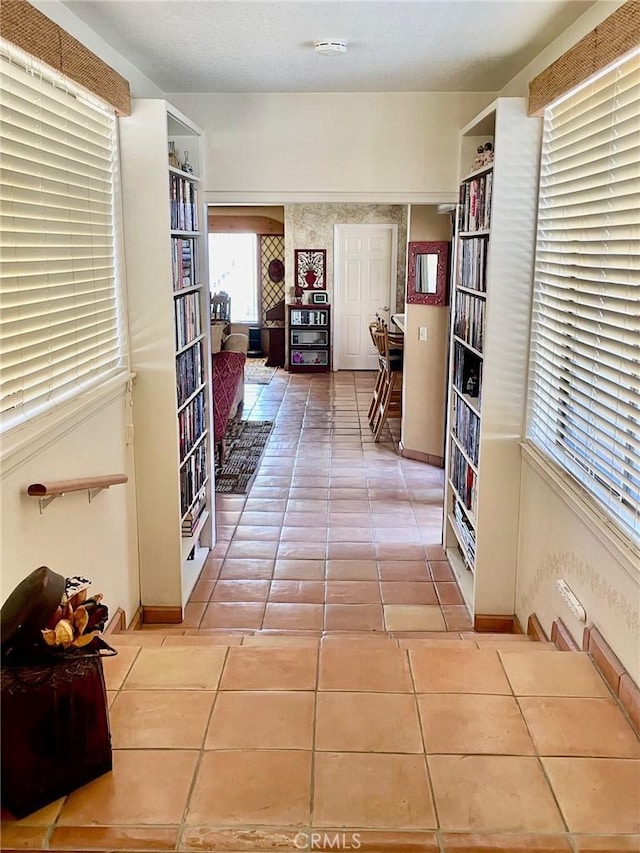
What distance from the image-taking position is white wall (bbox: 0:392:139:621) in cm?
215

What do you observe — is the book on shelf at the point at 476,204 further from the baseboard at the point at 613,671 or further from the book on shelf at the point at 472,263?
the baseboard at the point at 613,671

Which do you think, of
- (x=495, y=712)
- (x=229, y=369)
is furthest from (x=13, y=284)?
(x=229, y=369)

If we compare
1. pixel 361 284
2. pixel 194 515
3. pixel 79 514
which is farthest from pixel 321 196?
pixel 361 284

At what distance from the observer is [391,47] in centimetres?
311

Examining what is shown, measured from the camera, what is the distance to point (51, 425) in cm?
233

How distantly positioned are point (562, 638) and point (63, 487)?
1.83 meters

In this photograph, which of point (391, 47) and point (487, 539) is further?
point (487, 539)

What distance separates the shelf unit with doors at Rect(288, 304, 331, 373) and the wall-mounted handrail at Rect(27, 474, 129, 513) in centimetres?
780

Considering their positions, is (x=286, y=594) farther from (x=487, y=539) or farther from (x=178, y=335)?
(x=178, y=335)

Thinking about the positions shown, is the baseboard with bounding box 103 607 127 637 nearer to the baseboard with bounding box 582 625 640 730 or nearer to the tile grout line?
the tile grout line

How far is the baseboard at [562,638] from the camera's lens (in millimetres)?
2666

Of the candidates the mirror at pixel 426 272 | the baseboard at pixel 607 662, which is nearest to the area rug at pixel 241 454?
the mirror at pixel 426 272

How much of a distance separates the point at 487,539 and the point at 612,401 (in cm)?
127

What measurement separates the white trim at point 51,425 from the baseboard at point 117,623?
0.90m
